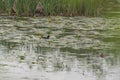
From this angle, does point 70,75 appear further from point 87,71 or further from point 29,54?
point 29,54

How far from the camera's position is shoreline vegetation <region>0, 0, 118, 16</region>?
12688 millimetres

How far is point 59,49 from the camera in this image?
26.1ft

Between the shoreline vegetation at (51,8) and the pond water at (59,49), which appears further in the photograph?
the shoreline vegetation at (51,8)

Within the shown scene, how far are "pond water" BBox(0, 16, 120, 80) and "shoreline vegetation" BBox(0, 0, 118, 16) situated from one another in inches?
27.7

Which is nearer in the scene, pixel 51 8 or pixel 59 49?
pixel 59 49

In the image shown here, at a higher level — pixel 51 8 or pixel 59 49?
pixel 51 8

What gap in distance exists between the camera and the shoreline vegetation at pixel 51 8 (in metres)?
12.7

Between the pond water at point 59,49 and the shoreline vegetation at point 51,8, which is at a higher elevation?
the shoreline vegetation at point 51,8

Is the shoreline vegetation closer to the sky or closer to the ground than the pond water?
closer to the sky

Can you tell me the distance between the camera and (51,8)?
41.9ft

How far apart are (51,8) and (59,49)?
494 centimetres

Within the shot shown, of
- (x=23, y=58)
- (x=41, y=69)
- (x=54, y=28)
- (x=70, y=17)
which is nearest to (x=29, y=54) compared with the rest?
(x=23, y=58)

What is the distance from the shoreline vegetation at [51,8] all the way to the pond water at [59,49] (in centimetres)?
70

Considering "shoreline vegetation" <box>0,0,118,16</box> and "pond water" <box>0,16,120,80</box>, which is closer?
"pond water" <box>0,16,120,80</box>
